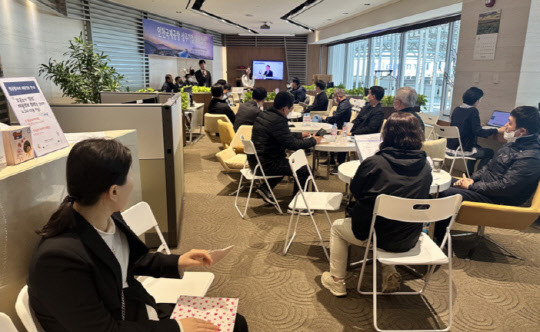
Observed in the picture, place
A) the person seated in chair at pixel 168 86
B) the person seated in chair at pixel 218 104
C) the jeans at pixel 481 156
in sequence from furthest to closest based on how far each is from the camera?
the person seated in chair at pixel 168 86 → the person seated in chair at pixel 218 104 → the jeans at pixel 481 156

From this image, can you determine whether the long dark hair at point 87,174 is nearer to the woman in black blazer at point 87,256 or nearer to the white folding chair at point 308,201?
the woman in black blazer at point 87,256

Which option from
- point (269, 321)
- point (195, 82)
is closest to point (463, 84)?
point (269, 321)

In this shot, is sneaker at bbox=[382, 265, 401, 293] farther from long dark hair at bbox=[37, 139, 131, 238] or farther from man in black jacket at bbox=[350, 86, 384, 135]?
man in black jacket at bbox=[350, 86, 384, 135]

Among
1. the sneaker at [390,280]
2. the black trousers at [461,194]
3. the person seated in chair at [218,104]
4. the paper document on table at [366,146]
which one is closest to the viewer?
the sneaker at [390,280]

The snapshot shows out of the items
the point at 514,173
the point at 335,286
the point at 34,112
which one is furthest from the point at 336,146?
the point at 34,112

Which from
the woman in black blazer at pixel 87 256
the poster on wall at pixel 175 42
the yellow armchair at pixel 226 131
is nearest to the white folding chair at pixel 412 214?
the woman in black blazer at pixel 87 256

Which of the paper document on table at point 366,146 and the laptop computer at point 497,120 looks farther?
the laptop computer at point 497,120

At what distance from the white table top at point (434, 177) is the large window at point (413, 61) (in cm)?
524

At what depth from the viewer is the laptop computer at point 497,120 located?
5781 millimetres

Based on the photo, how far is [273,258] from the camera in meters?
3.57

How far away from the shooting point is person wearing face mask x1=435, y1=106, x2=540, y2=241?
132 inches

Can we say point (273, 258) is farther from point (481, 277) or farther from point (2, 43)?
→ point (2, 43)

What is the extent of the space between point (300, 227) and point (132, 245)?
281cm

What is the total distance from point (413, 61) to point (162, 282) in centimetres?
1021
